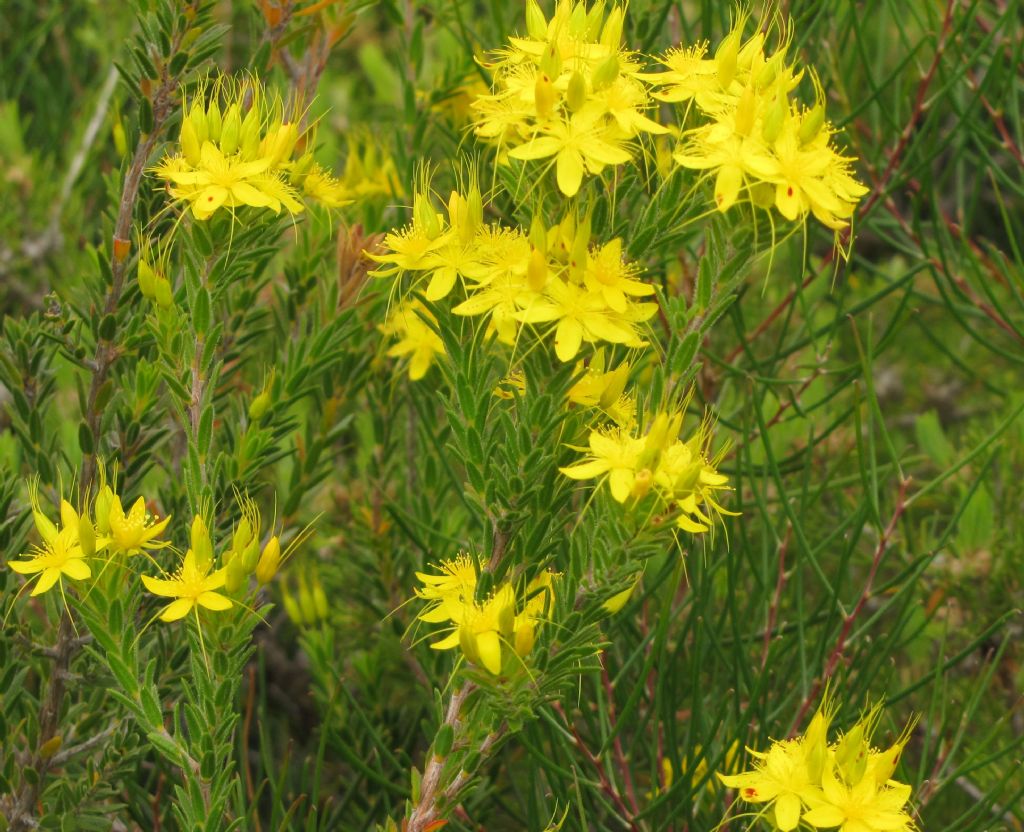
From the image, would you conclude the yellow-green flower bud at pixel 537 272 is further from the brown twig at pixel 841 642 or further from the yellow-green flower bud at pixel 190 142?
the brown twig at pixel 841 642

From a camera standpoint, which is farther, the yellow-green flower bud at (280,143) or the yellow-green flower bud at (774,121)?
the yellow-green flower bud at (280,143)

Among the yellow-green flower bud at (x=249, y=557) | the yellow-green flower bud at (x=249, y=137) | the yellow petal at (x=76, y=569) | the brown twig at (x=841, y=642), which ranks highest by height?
the yellow-green flower bud at (x=249, y=137)

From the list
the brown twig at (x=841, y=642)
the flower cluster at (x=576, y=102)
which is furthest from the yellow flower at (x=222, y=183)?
the brown twig at (x=841, y=642)

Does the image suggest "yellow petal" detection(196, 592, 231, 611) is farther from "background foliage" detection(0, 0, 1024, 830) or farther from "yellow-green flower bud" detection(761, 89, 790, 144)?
"yellow-green flower bud" detection(761, 89, 790, 144)

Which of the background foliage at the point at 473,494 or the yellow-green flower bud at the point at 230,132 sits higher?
the yellow-green flower bud at the point at 230,132

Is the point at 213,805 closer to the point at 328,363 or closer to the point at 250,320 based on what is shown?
the point at 328,363

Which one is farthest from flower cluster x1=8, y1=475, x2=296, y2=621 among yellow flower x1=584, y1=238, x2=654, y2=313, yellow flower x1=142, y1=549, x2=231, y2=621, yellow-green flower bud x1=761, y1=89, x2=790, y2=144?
yellow-green flower bud x1=761, y1=89, x2=790, y2=144

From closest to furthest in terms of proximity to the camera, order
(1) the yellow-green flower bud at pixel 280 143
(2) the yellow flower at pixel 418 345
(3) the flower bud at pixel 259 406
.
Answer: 1. (1) the yellow-green flower bud at pixel 280 143
2. (3) the flower bud at pixel 259 406
3. (2) the yellow flower at pixel 418 345
